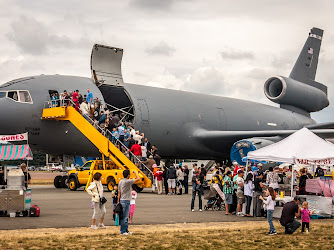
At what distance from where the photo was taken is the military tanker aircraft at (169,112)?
83.3ft

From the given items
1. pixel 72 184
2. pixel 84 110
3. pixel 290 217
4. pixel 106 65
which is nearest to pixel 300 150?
pixel 290 217

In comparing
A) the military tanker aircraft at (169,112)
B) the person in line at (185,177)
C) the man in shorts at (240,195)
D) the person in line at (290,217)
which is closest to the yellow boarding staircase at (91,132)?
the military tanker aircraft at (169,112)

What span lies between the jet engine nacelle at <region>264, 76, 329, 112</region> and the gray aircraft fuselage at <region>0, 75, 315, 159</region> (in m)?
1.04

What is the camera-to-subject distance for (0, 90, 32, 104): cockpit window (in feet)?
82.3

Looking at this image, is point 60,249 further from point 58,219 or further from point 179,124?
point 179,124

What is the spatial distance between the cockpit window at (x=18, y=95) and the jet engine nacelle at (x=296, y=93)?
19159 millimetres

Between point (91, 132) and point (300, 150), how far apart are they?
37.0ft

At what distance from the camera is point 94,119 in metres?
26.2

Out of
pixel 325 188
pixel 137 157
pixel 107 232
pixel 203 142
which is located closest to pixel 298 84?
pixel 203 142

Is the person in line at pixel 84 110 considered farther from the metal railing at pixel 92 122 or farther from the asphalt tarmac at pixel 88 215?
Answer: the asphalt tarmac at pixel 88 215

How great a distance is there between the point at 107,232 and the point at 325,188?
8161 mm

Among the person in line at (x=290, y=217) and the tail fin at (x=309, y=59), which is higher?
the tail fin at (x=309, y=59)

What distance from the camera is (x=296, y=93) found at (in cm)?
4022

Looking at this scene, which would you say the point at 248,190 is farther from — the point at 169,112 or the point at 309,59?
the point at 309,59
